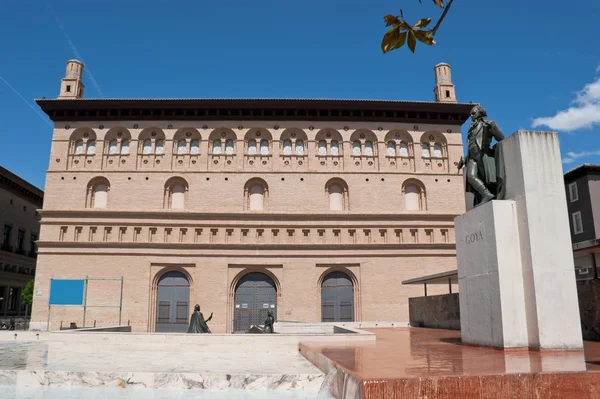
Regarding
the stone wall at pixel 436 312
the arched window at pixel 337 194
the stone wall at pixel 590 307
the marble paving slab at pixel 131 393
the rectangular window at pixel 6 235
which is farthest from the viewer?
the rectangular window at pixel 6 235

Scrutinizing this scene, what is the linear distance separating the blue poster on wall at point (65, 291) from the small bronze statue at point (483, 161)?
23826 mm

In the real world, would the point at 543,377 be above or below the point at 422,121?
below

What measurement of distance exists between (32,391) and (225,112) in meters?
29.7

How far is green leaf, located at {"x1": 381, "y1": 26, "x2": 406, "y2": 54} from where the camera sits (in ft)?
11.1

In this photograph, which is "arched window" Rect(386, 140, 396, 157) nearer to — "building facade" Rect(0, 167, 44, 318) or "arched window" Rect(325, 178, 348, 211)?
"arched window" Rect(325, 178, 348, 211)

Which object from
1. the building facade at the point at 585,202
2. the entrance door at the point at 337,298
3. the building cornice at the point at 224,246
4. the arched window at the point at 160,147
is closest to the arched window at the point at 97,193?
the building cornice at the point at 224,246

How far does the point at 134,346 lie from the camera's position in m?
14.6

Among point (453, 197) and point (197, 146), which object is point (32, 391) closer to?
point (197, 146)

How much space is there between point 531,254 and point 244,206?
2585 centimetres

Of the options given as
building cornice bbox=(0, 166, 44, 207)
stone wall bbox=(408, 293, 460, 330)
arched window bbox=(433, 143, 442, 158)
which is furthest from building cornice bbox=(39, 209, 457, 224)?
building cornice bbox=(0, 166, 44, 207)

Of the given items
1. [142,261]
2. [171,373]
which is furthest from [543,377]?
[142,261]

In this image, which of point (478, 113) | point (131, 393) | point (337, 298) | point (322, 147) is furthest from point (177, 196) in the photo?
point (131, 393)

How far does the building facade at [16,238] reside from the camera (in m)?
45.8

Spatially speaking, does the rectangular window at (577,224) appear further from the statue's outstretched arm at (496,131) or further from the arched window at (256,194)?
the statue's outstretched arm at (496,131)
